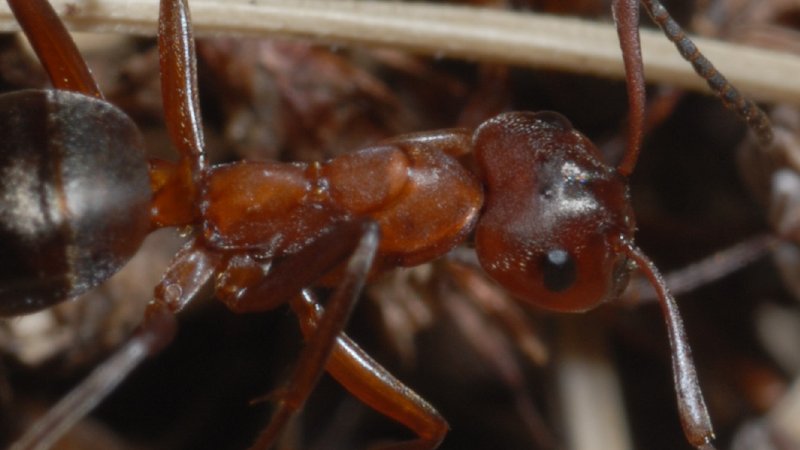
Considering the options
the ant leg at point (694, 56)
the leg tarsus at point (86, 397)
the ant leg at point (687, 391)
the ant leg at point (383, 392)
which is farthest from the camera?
the ant leg at point (383, 392)

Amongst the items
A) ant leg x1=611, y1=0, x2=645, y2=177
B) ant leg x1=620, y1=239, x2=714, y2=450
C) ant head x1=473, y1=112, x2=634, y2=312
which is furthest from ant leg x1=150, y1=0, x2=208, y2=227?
ant leg x1=620, y1=239, x2=714, y2=450

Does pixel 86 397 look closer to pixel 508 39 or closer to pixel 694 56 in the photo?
pixel 508 39

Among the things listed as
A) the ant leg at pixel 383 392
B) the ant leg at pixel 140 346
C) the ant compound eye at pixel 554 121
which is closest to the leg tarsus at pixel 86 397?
the ant leg at pixel 140 346

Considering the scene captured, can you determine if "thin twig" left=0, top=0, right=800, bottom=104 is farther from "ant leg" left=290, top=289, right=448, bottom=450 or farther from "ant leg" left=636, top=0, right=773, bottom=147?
"ant leg" left=290, top=289, right=448, bottom=450

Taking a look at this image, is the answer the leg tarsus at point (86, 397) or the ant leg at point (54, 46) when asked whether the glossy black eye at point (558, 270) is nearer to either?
the leg tarsus at point (86, 397)

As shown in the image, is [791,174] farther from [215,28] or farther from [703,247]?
[215,28]

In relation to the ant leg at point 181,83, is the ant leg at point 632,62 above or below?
above
